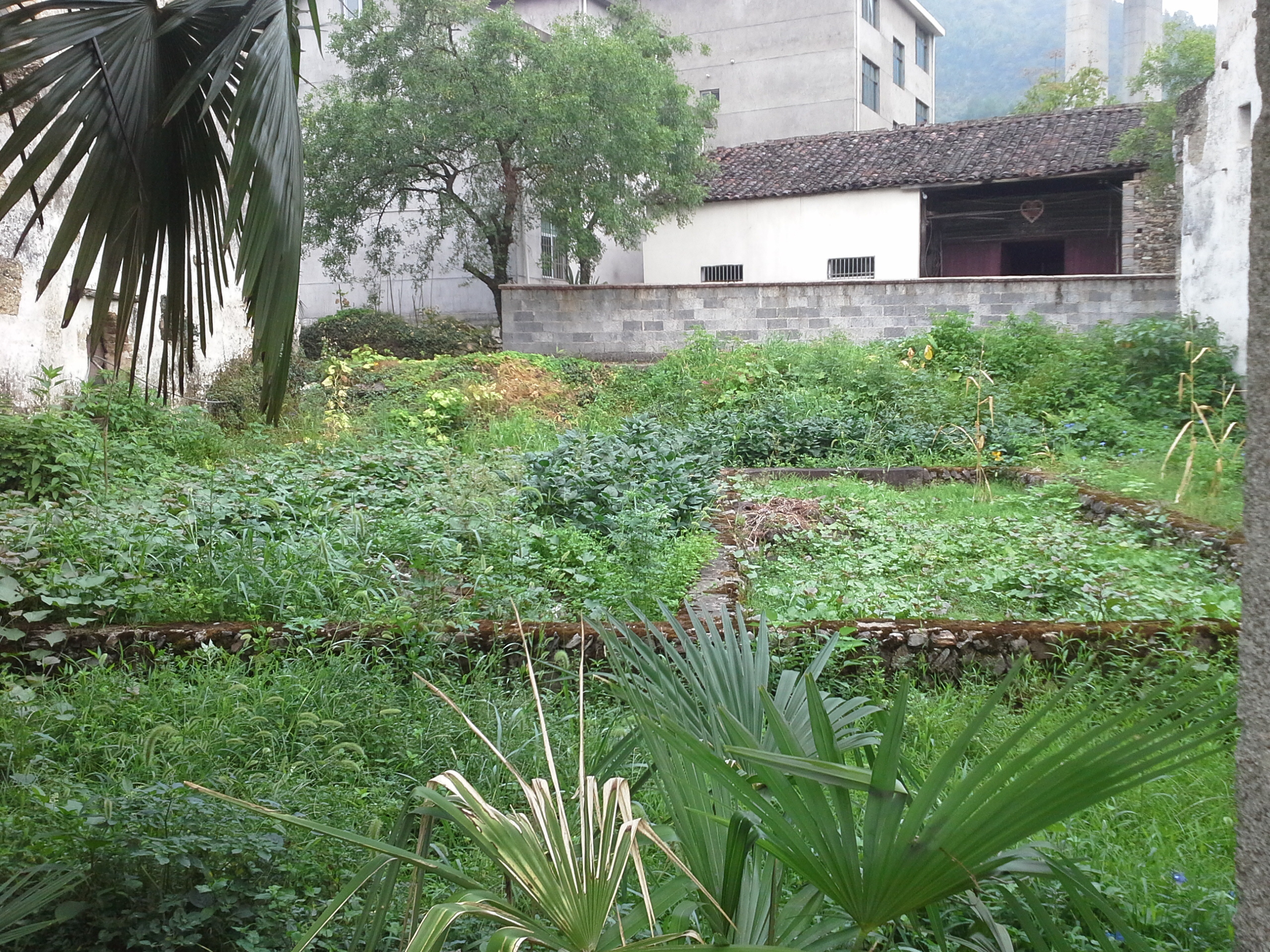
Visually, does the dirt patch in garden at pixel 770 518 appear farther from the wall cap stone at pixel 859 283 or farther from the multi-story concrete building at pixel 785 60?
the multi-story concrete building at pixel 785 60

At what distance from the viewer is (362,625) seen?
14.1 feet

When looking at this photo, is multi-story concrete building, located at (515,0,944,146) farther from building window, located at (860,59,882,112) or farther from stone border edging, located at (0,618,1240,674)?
stone border edging, located at (0,618,1240,674)

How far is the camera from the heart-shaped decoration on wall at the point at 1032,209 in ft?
65.7

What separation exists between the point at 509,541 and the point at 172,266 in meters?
3.03

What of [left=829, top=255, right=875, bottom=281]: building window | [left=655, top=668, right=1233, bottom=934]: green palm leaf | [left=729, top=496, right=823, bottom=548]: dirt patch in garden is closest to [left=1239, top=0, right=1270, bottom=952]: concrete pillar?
[left=655, top=668, right=1233, bottom=934]: green palm leaf

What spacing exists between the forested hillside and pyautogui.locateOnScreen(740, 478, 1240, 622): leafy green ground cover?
159 feet

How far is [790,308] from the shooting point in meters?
14.9

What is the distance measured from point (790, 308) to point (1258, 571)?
1372cm

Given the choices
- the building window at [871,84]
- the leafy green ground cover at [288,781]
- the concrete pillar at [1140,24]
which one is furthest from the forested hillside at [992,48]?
the leafy green ground cover at [288,781]

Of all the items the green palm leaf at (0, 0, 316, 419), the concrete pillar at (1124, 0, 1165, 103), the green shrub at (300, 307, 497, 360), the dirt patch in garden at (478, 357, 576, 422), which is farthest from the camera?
the concrete pillar at (1124, 0, 1165, 103)

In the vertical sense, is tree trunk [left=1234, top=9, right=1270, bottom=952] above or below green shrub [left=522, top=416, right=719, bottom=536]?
above

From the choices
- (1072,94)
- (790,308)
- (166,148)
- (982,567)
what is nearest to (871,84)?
(1072,94)

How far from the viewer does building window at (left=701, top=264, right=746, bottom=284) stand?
2083 cm

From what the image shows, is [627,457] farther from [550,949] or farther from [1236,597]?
[550,949]
